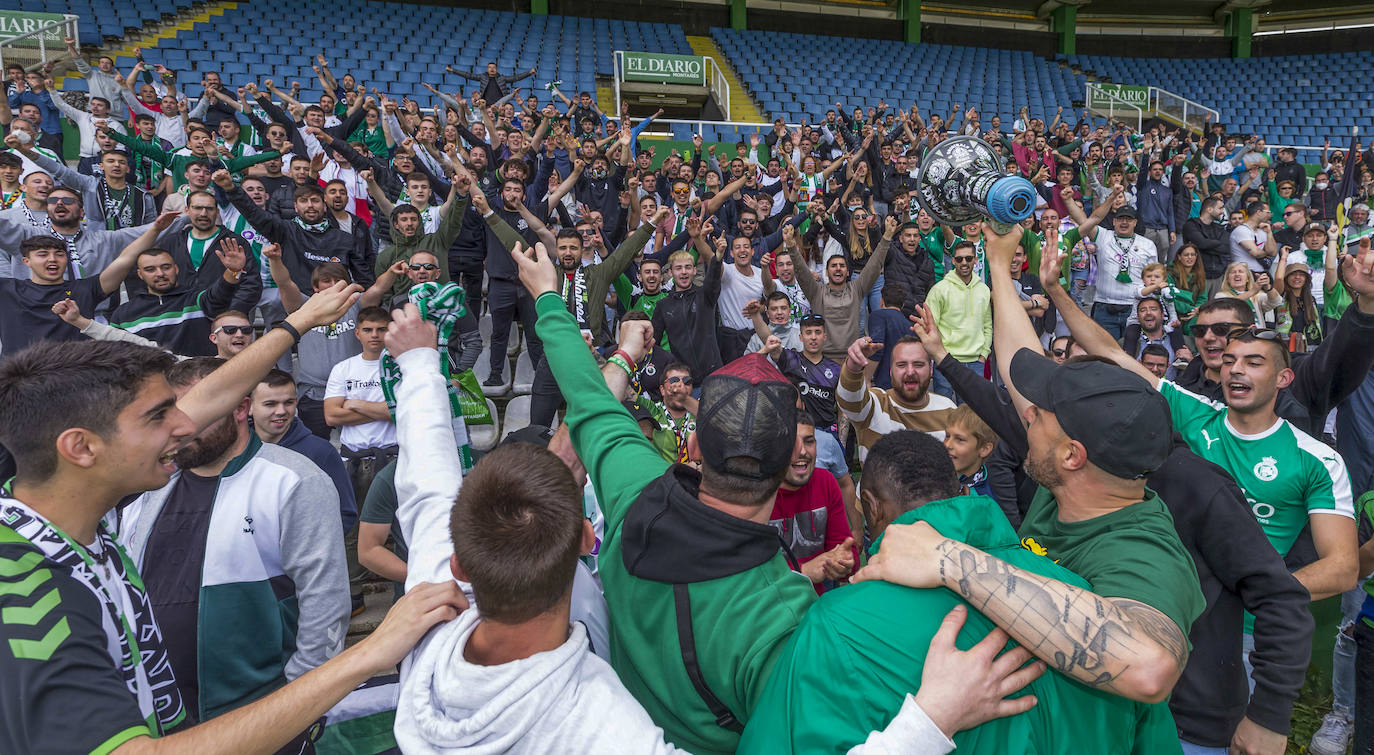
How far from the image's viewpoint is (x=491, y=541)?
127cm

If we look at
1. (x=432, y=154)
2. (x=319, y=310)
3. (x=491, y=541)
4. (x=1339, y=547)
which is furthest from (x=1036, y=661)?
(x=432, y=154)

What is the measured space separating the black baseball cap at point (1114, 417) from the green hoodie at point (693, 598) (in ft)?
2.36

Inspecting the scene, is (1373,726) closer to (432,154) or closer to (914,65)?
(432,154)

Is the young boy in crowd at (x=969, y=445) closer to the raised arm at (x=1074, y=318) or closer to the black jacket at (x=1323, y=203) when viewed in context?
the raised arm at (x=1074, y=318)

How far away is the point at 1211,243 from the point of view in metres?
9.87

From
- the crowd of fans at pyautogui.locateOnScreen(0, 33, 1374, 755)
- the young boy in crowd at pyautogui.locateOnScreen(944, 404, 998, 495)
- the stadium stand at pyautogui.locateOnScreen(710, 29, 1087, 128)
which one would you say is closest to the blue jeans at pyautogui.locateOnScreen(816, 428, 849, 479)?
the crowd of fans at pyautogui.locateOnScreen(0, 33, 1374, 755)

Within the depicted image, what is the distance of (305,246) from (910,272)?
18.9 feet

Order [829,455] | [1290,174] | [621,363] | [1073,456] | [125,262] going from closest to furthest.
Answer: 1. [1073,456]
2. [621,363]
3. [829,455]
4. [125,262]
5. [1290,174]

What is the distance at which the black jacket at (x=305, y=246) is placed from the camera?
6180mm

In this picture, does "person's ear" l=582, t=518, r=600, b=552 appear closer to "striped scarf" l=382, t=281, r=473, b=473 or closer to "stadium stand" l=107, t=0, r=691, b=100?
"striped scarf" l=382, t=281, r=473, b=473

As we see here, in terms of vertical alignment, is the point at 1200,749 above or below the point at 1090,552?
below

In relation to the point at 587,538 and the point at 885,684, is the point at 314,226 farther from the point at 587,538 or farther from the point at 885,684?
the point at 885,684

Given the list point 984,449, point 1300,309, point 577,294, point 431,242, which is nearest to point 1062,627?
point 984,449

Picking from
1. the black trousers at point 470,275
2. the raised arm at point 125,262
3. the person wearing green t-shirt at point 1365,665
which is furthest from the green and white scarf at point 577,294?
the person wearing green t-shirt at point 1365,665
